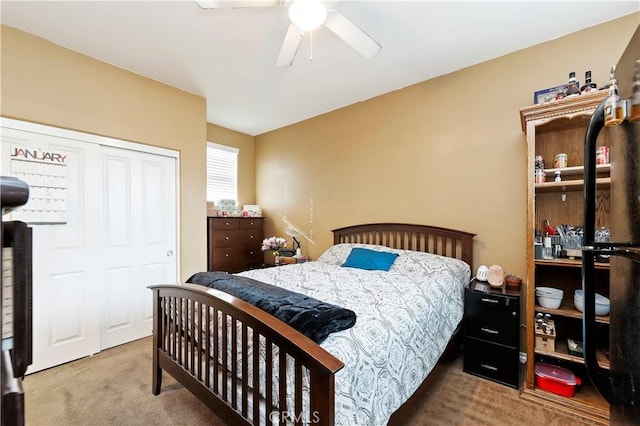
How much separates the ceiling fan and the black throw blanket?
1.73m

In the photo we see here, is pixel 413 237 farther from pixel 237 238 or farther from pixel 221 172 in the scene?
pixel 221 172

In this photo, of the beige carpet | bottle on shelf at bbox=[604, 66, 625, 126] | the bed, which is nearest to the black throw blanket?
the bed

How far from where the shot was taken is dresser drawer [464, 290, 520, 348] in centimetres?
215

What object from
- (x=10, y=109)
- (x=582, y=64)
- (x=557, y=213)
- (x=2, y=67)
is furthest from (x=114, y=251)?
(x=582, y=64)

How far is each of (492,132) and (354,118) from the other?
5.53 ft

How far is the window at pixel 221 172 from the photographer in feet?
14.8

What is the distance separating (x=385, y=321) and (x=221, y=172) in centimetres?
394

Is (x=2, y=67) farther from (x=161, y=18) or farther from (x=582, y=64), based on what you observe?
(x=582, y=64)

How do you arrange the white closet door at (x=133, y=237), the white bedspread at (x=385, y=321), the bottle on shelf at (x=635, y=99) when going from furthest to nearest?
the white closet door at (x=133, y=237) → the white bedspread at (x=385, y=321) → the bottle on shelf at (x=635, y=99)

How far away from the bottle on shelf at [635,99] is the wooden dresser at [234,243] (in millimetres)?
3994

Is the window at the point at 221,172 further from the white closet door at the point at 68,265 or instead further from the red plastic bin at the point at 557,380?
the red plastic bin at the point at 557,380

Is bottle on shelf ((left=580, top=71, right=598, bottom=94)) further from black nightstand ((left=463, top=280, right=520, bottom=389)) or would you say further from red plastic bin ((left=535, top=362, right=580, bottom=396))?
red plastic bin ((left=535, top=362, right=580, bottom=396))

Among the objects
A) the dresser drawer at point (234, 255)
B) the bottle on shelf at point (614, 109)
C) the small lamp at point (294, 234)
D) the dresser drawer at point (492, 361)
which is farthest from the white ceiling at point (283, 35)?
the dresser drawer at point (492, 361)

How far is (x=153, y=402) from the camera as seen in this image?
1.96 metres
